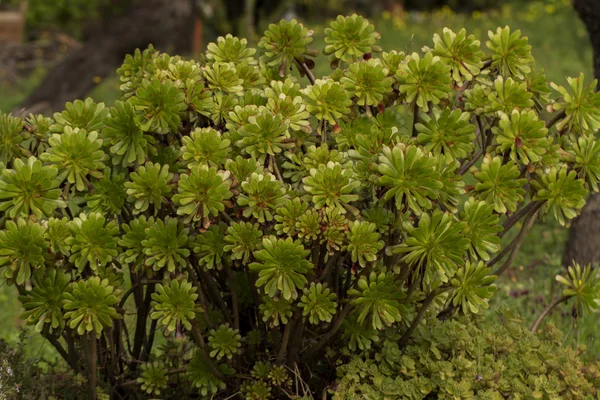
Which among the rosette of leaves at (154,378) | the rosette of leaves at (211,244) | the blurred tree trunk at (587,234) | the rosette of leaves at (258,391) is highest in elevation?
the rosette of leaves at (211,244)

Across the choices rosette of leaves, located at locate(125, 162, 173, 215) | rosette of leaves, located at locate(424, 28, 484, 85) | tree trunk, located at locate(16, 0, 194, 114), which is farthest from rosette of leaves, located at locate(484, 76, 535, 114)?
tree trunk, located at locate(16, 0, 194, 114)

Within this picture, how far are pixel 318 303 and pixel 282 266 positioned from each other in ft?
0.64

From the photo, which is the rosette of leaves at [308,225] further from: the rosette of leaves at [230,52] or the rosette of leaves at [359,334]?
the rosette of leaves at [230,52]

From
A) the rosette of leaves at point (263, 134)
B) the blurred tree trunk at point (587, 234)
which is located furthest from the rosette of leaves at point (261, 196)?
the blurred tree trunk at point (587, 234)

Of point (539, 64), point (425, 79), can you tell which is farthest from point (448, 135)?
point (539, 64)

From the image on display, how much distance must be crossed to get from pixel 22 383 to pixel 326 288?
1159mm

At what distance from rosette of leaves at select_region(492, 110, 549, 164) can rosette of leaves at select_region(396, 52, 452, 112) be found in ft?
Answer: 0.70

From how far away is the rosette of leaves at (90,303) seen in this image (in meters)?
2.70

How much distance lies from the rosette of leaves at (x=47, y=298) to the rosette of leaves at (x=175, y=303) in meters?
0.29

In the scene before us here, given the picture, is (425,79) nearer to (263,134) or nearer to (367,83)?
(367,83)

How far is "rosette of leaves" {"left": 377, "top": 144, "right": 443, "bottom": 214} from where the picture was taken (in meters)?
2.52

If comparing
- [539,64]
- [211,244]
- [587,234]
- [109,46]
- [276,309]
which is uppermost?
[211,244]

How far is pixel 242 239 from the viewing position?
2695 mm

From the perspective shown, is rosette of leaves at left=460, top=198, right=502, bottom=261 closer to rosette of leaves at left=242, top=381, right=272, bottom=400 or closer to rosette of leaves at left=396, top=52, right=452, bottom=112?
rosette of leaves at left=396, top=52, right=452, bottom=112
